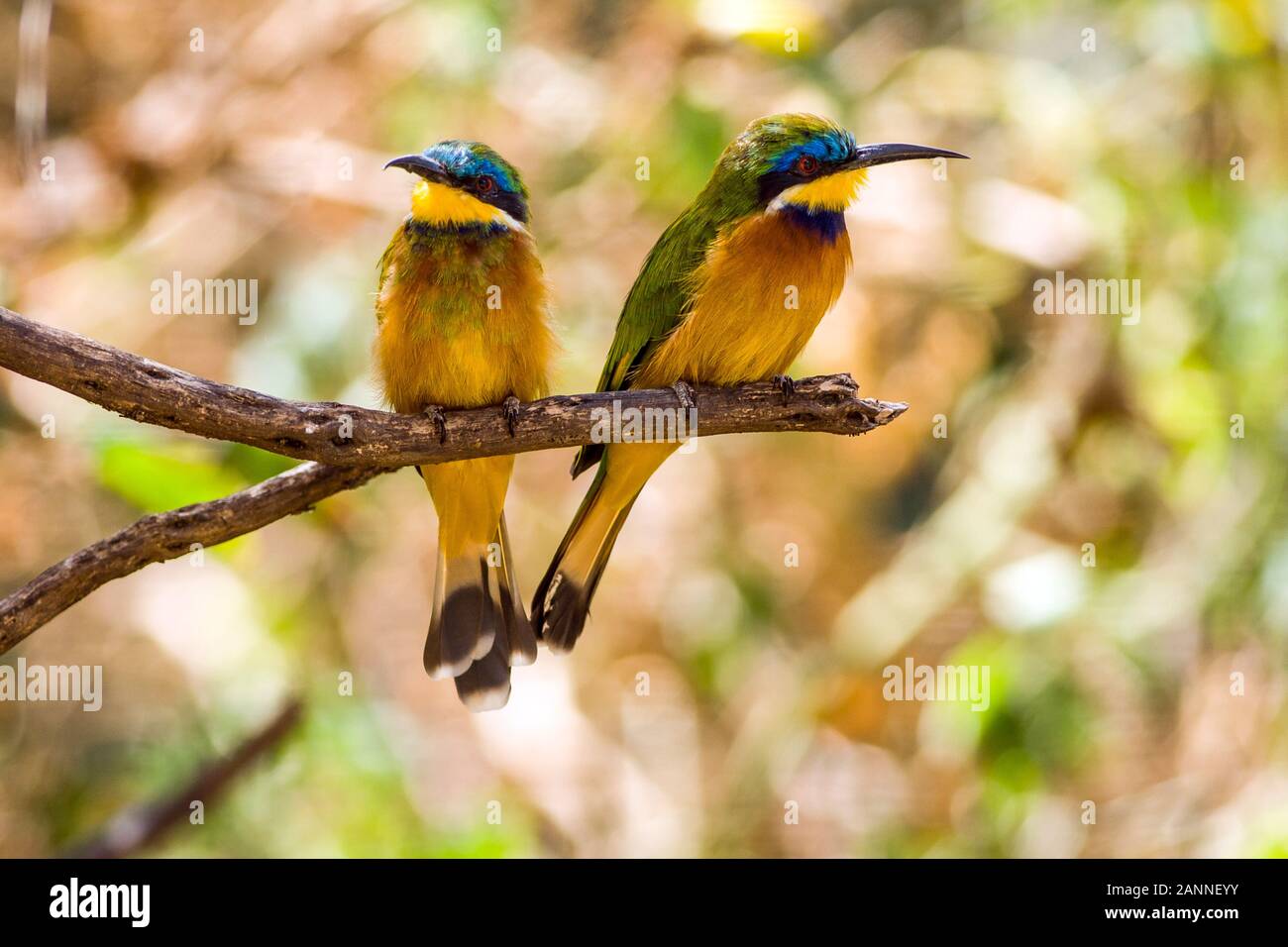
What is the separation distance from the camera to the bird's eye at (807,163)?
3.25 meters

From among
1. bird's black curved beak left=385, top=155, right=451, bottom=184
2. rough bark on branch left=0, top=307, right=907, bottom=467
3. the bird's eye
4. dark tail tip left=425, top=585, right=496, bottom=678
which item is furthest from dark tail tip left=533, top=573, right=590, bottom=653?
the bird's eye

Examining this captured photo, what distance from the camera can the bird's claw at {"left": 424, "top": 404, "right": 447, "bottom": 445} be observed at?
288 centimetres

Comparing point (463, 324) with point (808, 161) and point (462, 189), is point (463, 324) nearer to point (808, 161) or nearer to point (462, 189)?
point (462, 189)

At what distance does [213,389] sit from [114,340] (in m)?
2.70

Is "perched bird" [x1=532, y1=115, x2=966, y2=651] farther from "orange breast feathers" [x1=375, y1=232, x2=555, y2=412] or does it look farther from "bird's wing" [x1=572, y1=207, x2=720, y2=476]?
"orange breast feathers" [x1=375, y1=232, x2=555, y2=412]

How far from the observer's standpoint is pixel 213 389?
2.62m

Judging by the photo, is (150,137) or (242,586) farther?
(150,137)

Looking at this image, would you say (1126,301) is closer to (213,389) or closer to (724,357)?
(724,357)

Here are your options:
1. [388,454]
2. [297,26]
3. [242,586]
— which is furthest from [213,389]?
[297,26]

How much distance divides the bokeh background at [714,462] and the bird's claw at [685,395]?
3.56 feet

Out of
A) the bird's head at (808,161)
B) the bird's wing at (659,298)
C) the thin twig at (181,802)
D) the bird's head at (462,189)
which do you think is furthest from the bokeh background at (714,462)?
the bird's head at (808,161)

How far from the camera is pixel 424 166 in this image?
311cm

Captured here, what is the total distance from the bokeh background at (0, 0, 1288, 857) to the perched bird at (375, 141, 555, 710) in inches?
29.4

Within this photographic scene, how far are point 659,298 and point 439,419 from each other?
742mm
